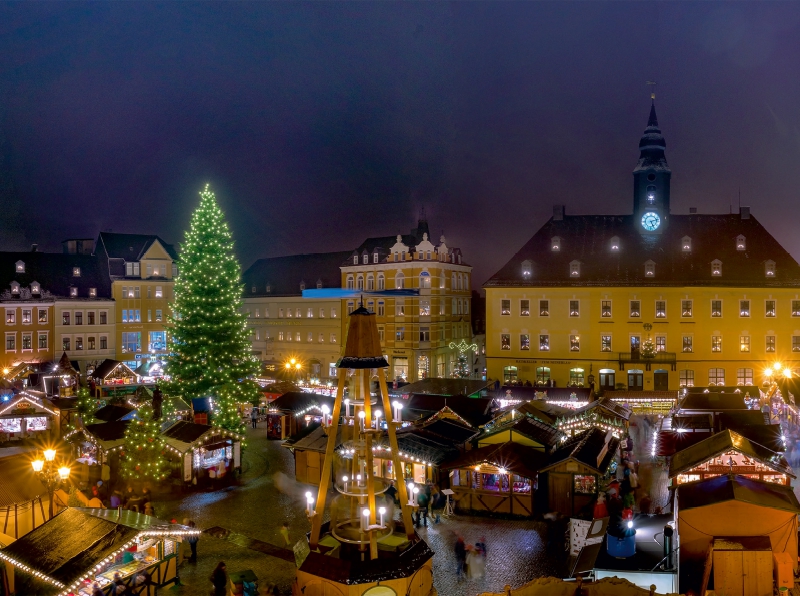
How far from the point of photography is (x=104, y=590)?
13352 millimetres

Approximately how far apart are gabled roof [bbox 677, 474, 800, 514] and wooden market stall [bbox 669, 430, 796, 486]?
399 cm

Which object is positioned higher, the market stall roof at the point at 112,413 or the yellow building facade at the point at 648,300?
the yellow building facade at the point at 648,300

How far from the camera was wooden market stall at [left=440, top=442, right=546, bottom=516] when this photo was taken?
20.9 m

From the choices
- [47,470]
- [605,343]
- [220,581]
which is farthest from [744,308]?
[47,470]

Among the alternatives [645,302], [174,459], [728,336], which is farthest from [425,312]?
[174,459]

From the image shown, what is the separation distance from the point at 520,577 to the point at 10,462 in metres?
13.8

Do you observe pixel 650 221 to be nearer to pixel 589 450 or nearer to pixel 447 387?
pixel 447 387

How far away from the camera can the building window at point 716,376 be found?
43531mm

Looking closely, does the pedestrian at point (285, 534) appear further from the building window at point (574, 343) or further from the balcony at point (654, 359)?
the balcony at point (654, 359)

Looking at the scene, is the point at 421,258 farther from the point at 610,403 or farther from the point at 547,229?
the point at 610,403

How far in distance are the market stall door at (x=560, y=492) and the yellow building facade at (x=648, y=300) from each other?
24.0m

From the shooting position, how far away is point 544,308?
151 ft

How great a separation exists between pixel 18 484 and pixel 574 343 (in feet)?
118

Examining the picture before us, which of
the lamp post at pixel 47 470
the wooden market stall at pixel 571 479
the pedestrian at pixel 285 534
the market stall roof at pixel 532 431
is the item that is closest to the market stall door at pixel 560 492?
the wooden market stall at pixel 571 479
